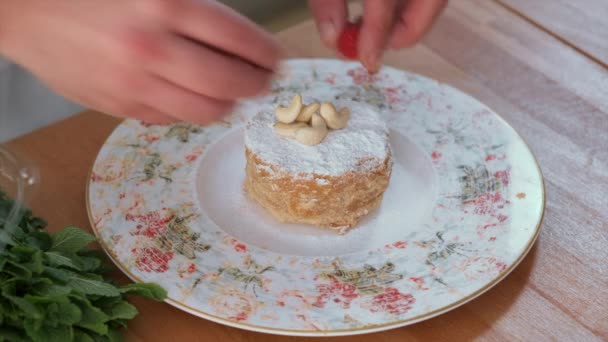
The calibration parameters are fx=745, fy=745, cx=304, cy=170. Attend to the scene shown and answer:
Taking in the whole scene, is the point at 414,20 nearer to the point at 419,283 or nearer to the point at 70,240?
the point at 419,283

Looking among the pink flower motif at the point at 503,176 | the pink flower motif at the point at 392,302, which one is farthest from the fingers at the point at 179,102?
the pink flower motif at the point at 503,176

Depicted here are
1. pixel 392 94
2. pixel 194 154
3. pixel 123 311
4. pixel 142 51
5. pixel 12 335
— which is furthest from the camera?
A: pixel 392 94

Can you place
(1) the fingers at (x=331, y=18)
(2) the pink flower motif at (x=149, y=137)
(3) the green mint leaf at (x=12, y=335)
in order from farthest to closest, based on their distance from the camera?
(2) the pink flower motif at (x=149, y=137) < (1) the fingers at (x=331, y=18) < (3) the green mint leaf at (x=12, y=335)

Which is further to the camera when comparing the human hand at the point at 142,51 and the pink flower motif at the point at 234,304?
the pink flower motif at the point at 234,304

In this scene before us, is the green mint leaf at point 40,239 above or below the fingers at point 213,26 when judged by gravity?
below

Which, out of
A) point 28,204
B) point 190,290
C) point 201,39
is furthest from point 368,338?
point 28,204

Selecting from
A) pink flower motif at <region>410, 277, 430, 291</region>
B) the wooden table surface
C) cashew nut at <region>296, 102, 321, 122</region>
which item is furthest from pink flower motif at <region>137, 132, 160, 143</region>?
pink flower motif at <region>410, 277, 430, 291</region>

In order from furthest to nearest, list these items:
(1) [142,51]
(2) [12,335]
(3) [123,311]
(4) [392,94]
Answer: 1. (4) [392,94]
2. (3) [123,311]
3. (2) [12,335]
4. (1) [142,51]

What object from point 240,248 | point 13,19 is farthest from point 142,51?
point 240,248

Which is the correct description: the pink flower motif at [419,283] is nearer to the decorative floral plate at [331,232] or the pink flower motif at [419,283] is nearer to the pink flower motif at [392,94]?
the decorative floral plate at [331,232]
